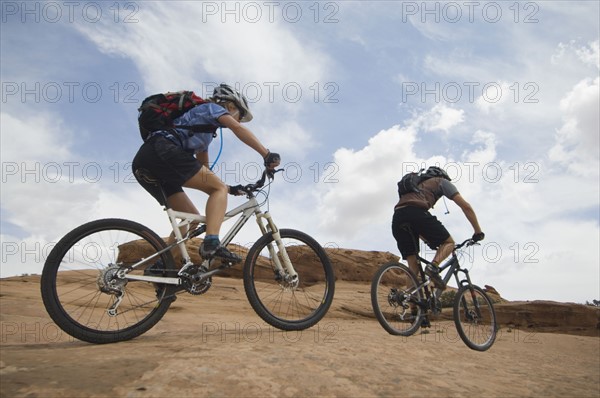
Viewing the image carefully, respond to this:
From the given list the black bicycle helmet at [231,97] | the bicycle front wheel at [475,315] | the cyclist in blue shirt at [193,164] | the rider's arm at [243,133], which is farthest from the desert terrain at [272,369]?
the black bicycle helmet at [231,97]

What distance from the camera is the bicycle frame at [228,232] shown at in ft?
13.1

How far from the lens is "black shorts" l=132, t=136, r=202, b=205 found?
13.4ft

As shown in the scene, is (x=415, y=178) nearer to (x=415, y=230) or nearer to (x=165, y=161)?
(x=415, y=230)

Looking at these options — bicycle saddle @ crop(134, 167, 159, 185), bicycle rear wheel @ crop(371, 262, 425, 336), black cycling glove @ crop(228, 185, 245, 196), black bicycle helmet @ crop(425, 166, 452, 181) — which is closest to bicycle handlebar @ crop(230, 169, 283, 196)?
black cycling glove @ crop(228, 185, 245, 196)

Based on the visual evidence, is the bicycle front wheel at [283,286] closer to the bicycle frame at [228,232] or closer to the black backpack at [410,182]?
the bicycle frame at [228,232]

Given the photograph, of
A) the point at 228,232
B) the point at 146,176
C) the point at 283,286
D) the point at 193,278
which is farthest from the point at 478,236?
the point at 146,176

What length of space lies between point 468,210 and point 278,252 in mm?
3085

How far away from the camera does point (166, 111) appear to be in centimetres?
419

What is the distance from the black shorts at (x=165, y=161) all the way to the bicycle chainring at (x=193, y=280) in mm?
860

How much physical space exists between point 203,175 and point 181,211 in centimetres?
49

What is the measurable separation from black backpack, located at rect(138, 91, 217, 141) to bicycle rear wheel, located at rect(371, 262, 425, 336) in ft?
9.95

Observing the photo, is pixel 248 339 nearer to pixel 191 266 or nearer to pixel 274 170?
pixel 191 266

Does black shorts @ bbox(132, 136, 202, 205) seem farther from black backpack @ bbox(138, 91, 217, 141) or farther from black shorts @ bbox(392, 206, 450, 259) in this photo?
black shorts @ bbox(392, 206, 450, 259)

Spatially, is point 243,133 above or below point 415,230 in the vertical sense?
above
